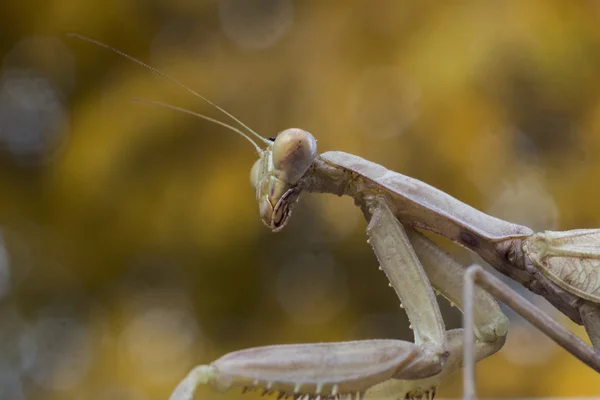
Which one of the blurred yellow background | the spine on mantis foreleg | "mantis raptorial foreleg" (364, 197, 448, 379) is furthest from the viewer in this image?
the blurred yellow background

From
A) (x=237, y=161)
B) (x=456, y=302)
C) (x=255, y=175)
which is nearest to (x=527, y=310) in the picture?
(x=456, y=302)

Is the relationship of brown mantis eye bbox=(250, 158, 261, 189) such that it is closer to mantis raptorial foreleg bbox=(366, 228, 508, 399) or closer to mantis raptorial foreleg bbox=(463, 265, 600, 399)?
mantis raptorial foreleg bbox=(366, 228, 508, 399)

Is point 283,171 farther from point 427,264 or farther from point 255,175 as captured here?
point 427,264

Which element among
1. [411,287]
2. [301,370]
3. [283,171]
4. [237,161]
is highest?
[237,161]

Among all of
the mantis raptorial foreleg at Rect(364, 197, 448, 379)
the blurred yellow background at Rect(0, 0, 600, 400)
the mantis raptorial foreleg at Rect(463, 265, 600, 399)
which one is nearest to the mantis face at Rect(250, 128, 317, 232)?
the mantis raptorial foreleg at Rect(364, 197, 448, 379)

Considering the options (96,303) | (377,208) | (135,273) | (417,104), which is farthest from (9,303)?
(377,208)

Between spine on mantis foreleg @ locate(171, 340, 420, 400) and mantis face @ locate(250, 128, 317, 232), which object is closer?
spine on mantis foreleg @ locate(171, 340, 420, 400)

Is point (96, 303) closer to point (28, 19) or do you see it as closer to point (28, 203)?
point (28, 203)

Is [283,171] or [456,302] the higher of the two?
[283,171]
